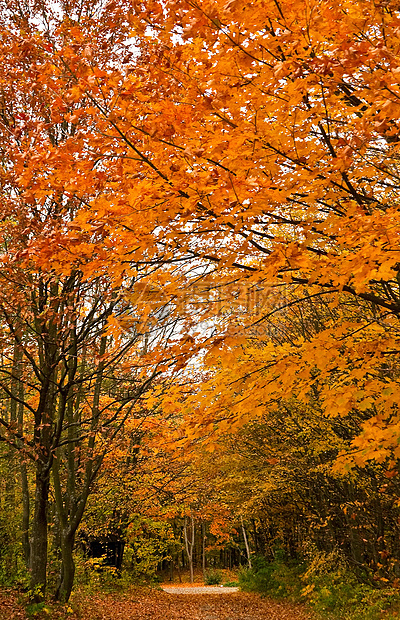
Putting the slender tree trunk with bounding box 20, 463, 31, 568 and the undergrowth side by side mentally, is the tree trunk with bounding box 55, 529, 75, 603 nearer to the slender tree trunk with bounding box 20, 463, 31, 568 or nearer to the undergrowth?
the slender tree trunk with bounding box 20, 463, 31, 568

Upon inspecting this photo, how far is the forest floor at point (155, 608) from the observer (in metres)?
7.96

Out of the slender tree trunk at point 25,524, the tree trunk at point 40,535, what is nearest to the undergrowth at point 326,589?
the tree trunk at point 40,535

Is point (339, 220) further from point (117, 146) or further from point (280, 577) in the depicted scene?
point (280, 577)

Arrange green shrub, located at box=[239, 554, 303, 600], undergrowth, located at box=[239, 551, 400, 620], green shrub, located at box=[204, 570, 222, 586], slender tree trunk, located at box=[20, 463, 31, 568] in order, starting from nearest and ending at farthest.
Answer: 1. undergrowth, located at box=[239, 551, 400, 620]
2. slender tree trunk, located at box=[20, 463, 31, 568]
3. green shrub, located at box=[239, 554, 303, 600]
4. green shrub, located at box=[204, 570, 222, 586]

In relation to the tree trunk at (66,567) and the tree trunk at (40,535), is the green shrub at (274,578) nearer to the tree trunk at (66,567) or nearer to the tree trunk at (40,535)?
the tree trunk at (66,567)

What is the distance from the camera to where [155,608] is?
13.6 metres

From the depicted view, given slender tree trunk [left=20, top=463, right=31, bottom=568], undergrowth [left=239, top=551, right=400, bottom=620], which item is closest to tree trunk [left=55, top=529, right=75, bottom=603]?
slender tree trunk [left=20, top=463, right=31, bottom=568]

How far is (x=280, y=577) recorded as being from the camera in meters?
17.2

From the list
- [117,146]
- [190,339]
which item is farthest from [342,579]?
[117,146]

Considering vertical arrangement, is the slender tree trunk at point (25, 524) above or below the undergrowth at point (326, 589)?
above

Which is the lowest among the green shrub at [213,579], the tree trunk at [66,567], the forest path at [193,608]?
the green shrub at [213,579]

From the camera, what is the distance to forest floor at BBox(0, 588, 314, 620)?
796 cm

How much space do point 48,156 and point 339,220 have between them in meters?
2.37

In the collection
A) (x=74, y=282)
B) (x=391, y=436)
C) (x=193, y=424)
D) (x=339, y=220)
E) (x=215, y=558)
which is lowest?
(x=215, y=558)
